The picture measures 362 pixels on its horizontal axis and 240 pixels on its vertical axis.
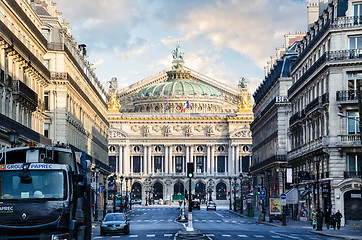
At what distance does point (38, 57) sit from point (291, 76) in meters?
39.7

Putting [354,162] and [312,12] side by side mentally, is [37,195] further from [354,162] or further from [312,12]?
[312,12]

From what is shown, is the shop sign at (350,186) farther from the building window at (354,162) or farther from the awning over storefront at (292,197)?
the awning over storefront at (292,197)

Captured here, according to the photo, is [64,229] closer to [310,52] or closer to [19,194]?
[19,194]

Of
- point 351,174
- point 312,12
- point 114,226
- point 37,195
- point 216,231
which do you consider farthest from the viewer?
point 312,12

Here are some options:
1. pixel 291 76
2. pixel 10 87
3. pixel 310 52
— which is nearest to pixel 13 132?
pixel 10 87

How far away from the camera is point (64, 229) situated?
83.6 feet

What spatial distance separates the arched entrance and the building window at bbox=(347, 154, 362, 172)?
2.05 meters

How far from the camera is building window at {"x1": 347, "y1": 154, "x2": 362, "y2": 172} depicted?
68.9 meters

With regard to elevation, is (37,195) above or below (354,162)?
below

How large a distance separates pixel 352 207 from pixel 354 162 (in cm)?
403

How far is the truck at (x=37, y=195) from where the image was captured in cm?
2472

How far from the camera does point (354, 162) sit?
69312mm

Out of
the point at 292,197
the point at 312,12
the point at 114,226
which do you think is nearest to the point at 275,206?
the point at 292,197

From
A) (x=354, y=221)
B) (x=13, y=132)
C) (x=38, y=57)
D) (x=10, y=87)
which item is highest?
(x=38, y=57)
